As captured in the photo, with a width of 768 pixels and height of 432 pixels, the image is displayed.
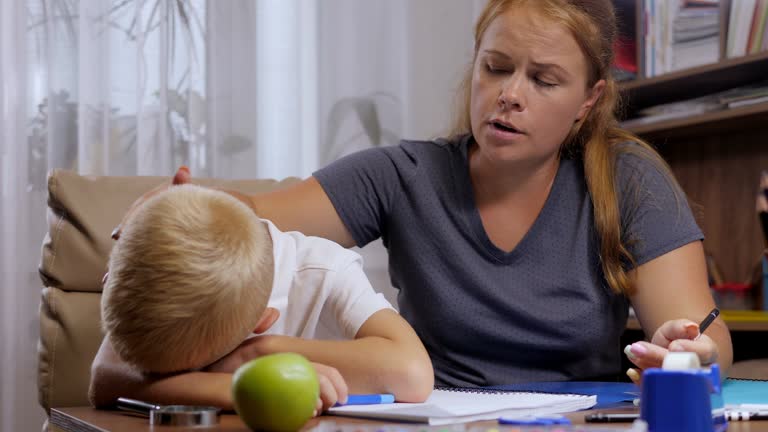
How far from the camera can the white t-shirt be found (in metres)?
1.03

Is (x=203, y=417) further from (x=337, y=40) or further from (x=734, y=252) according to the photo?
(x=734, y=252)

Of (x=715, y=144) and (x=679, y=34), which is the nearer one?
(x=679, y=34)

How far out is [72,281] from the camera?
1.44 meters

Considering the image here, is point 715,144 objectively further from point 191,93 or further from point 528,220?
point 191,93

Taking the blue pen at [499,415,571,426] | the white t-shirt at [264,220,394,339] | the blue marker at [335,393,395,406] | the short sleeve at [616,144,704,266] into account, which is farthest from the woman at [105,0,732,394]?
the blue pen at [499,415,571,426]

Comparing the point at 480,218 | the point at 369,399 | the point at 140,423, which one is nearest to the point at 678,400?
the point at 369,399

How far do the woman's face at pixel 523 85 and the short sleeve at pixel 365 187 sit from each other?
166mm

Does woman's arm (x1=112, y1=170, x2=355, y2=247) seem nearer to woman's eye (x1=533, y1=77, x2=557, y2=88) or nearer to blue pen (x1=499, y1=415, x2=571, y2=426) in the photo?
woman's eye (x1=533, y1=77, x2=557, y2=88)

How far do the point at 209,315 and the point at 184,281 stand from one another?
4 cm

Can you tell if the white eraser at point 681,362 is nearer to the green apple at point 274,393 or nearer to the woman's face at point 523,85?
the green apple at point 274,393

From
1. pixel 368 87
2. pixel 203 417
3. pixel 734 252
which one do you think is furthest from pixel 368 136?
pixel 203 417

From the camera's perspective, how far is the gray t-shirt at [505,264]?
133 centimetres

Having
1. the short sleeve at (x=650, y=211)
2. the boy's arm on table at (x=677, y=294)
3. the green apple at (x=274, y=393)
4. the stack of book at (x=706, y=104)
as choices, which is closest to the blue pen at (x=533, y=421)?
the green apple at (x=274, y=393)

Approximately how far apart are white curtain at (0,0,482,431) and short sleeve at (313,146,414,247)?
86cm
